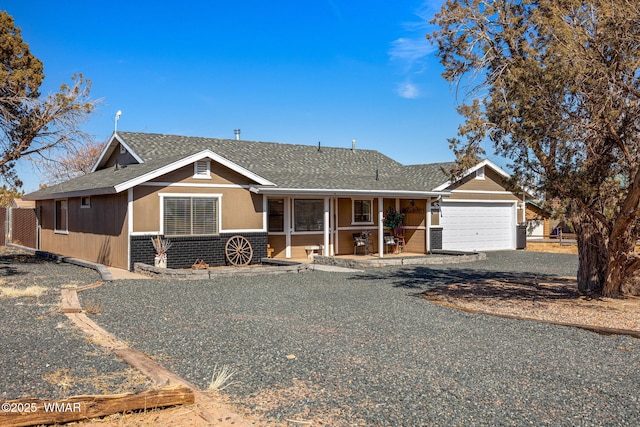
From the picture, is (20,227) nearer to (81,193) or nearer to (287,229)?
(81,193)

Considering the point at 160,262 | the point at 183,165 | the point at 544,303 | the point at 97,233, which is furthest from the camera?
the point at 97,233

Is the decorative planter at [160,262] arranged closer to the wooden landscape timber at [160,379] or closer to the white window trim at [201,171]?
the white window trim at [201,171]

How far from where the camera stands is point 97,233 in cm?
1848

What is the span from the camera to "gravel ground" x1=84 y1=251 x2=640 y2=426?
4.86 meters

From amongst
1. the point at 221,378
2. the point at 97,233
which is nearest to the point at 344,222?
the point at 97,233

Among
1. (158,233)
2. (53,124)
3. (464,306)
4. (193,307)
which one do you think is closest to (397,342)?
(464,306)

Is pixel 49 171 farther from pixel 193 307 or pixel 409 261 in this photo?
pixel 409 261

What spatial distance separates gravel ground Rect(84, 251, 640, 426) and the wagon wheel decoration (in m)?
5.71

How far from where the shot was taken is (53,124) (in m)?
16.5

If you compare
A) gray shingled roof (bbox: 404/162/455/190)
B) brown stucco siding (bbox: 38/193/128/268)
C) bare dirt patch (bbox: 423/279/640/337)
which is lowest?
bare dirt patch (bbox: 423/279/640/337)

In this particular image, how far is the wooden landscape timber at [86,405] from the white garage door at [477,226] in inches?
793

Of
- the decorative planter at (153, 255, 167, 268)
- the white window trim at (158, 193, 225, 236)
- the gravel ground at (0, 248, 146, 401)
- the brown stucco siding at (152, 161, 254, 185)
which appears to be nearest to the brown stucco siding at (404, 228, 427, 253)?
the brown stucco siding at (152, 161, 254, 185)

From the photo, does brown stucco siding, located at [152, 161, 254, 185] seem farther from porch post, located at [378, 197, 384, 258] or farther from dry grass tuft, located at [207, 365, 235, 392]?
dry grass tuft, located at [207, 365, 235, 392]

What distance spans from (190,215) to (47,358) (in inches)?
431
